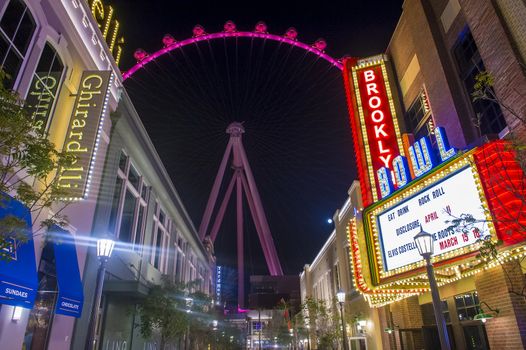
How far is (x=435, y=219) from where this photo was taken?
1455cm

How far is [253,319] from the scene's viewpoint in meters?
127

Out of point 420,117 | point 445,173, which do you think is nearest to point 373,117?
point 420,117

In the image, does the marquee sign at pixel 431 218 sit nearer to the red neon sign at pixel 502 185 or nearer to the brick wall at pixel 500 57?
the red neon sign at pixel 502 185

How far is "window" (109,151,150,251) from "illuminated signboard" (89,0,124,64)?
5.71m

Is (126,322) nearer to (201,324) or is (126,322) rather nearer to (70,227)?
(70,227)

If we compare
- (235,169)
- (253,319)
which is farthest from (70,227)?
(253,319)

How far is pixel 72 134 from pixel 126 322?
11694 millimetres

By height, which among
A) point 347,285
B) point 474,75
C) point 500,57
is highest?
point 474,75

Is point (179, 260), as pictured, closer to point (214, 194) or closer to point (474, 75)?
point (214, 194)

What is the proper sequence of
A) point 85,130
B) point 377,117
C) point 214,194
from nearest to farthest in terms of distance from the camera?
point 85,130
point 377,117
point 214,194

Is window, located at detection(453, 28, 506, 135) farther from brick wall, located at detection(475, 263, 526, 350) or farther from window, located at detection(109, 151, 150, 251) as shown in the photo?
window, located at detection(109, 151, 150, 251)

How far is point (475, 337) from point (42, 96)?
20080mm

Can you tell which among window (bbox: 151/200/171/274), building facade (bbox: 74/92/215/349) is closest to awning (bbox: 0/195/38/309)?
building facade (bbox: 74/92/215/349)

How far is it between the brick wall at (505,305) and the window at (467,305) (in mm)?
2191
